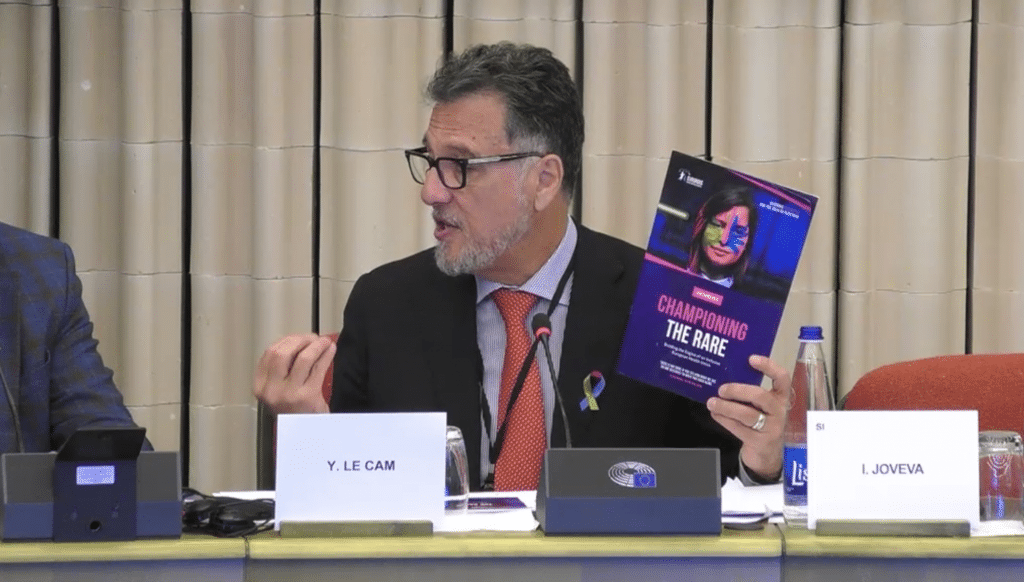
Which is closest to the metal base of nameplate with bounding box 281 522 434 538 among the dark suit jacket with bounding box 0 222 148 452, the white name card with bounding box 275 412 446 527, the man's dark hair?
the white name card with bounding box 275 412 446 527

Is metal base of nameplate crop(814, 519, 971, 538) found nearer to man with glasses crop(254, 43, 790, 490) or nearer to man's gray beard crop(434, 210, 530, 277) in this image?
man with glasses crop(254, 43, 790, 490)

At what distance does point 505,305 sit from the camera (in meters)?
2.54

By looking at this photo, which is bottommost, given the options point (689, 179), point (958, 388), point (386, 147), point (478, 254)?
point (958, 388)

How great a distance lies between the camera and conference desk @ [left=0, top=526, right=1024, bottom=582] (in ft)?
5.12

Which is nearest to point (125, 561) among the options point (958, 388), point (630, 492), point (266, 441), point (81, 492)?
point (81, 492)

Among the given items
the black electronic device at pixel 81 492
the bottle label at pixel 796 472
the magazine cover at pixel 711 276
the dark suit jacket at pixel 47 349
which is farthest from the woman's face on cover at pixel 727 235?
the dark suit jacket at pixel 47 349

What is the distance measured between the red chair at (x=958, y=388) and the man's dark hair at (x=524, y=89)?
2.51ft

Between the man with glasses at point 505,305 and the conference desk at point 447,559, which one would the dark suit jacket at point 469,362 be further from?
the conference desk at point 447,559

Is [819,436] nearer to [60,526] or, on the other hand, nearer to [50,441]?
[60,526]

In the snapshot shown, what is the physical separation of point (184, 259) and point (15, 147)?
1.70 feet

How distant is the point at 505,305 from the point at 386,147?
1.05 m

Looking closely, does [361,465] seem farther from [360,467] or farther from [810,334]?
[810,334]

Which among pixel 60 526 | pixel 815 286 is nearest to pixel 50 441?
pixel 60 526

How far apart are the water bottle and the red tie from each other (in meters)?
0.49
